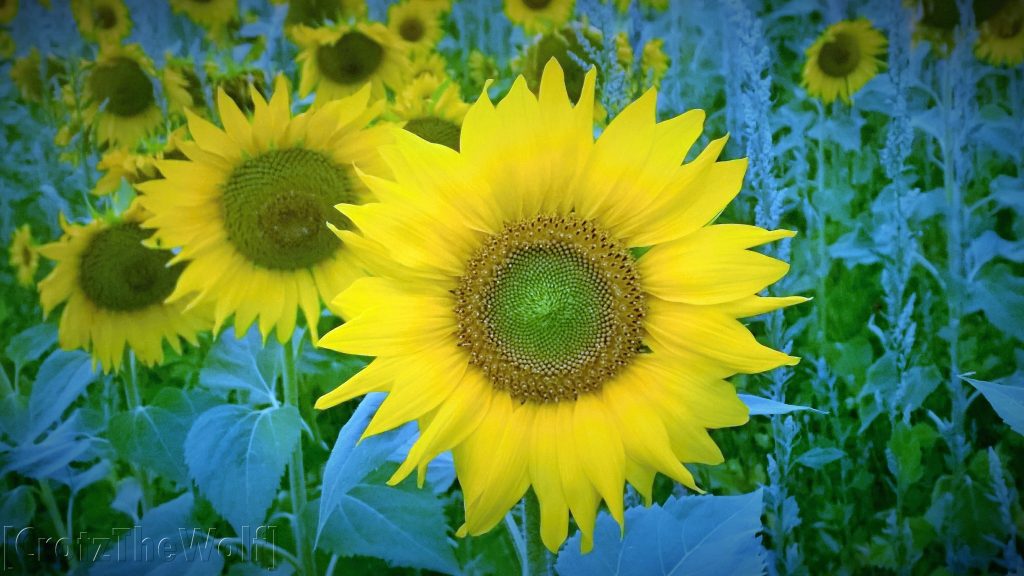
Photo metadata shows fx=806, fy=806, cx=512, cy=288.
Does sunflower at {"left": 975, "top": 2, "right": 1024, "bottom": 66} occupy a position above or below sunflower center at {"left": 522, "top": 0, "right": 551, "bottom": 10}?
below

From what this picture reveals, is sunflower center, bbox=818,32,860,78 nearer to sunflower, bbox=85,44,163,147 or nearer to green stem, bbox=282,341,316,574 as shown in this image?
green stem, bbox=282,341,316,574

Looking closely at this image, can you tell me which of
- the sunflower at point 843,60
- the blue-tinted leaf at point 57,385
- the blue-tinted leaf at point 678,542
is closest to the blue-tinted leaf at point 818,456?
the blue-tinted leaf at point 678,542

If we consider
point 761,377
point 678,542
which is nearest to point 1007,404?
point 678,542

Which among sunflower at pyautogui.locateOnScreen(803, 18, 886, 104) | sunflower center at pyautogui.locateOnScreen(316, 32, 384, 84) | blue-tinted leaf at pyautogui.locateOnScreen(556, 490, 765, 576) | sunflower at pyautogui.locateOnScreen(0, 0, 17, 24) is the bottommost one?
blue-tinted leaf at pyautogui.locateOnScreen(556, 490, 765, 576)

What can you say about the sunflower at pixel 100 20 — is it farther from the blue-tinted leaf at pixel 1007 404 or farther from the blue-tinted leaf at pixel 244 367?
the blue-tinted leaf at pixel 1007 404

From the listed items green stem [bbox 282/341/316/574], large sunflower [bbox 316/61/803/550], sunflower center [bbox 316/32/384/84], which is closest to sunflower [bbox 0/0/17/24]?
sunflower center [bbox 316/32/384/84]

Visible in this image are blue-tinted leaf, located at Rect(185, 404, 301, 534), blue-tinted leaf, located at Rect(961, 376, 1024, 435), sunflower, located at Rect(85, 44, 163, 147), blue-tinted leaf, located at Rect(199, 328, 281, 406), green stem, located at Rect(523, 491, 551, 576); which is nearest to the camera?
blue-tinted leaf, located at Rect(961, 376, 1024, 435)

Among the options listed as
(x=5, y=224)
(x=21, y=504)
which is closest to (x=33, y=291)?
(x=5, y=224)
